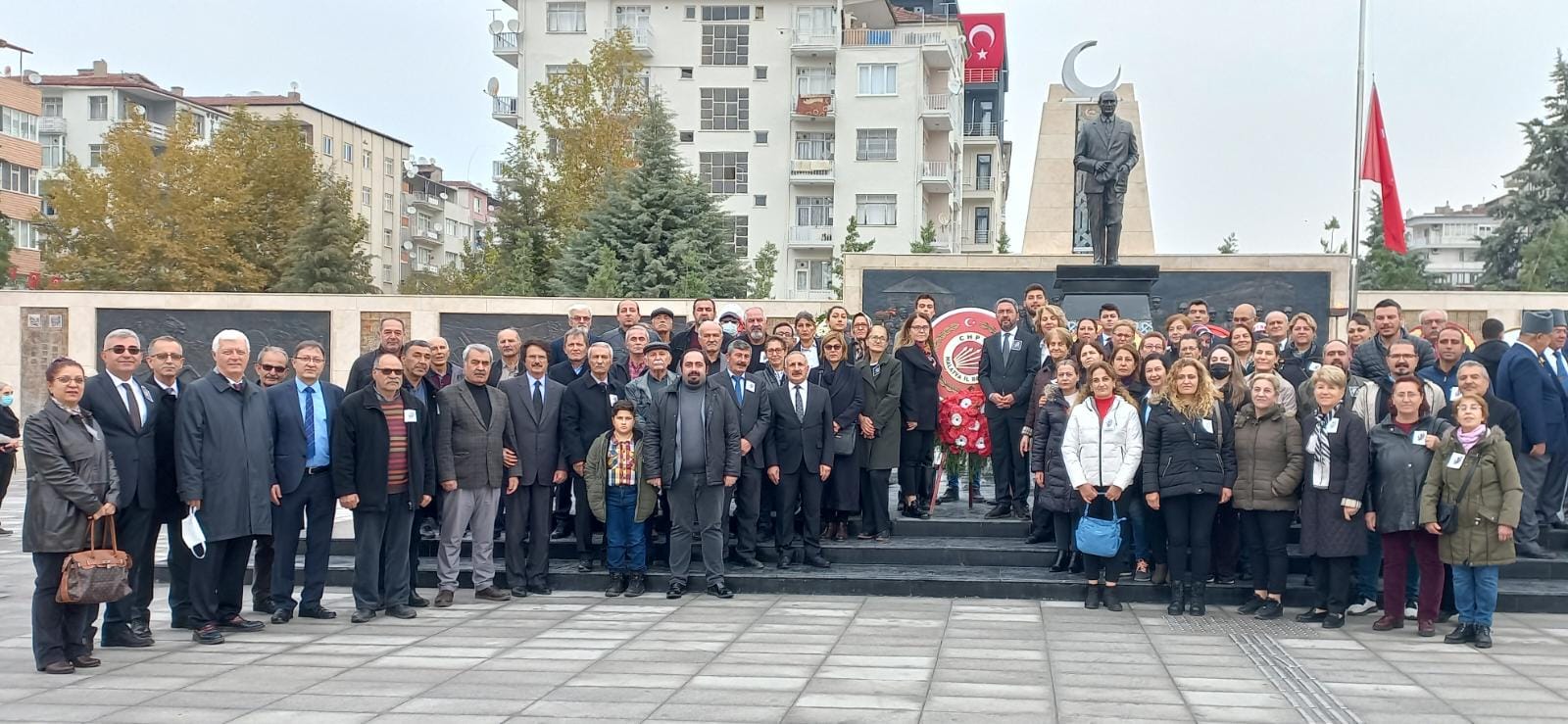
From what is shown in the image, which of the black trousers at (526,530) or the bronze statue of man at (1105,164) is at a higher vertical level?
the bronze statue of man at (1105,164)

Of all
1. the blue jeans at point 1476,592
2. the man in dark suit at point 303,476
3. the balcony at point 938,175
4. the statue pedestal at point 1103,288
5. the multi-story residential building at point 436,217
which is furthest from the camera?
the multi-story residential building at point 436,217

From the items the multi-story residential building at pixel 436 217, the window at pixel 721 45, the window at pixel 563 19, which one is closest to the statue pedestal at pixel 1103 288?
the window at pixel 721 45

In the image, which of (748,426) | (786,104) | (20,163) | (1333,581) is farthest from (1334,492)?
(20,163)

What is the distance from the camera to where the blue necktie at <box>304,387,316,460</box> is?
8.66m

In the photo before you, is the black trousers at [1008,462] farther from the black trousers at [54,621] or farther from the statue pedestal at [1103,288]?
the black trousers at [54,621]

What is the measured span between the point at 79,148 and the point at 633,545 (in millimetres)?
61578

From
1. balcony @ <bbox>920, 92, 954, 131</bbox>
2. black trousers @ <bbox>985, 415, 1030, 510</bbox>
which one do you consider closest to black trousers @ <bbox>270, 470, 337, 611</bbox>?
black trousers @ <bbox>985, 415, 1030, 510</bbox>

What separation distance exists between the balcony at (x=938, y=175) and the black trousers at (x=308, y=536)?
4249 cm

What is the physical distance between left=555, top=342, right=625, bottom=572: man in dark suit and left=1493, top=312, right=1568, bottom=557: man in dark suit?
659 centimetres

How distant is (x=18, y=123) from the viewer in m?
50.3

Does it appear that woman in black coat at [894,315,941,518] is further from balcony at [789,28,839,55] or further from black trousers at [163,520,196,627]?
balcony at [789,28,839,55]

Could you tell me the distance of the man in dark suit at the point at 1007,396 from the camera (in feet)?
34.4

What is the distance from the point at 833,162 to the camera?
48.3 meters

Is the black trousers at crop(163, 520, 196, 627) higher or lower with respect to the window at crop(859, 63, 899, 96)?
lower
